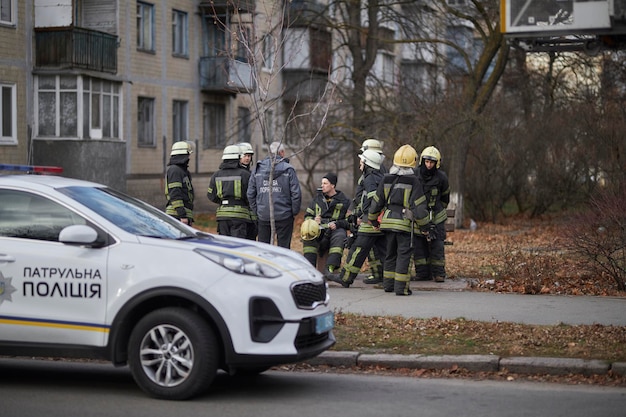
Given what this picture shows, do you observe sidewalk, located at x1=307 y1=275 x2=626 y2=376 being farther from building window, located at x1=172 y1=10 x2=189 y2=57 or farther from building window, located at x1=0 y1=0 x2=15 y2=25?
building window, located at x1=172 y1=10 x2=189 y2=57

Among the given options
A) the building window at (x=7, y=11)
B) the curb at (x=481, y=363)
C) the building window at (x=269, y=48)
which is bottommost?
the curb at (x=481, y=363)

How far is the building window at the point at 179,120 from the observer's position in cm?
4039

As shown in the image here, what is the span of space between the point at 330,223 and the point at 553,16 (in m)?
6.12

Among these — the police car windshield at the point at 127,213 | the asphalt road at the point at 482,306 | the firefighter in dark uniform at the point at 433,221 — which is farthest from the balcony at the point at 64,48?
the police car windshield at the point at 127,213

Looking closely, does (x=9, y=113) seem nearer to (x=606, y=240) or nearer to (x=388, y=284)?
(x=388, y=284)

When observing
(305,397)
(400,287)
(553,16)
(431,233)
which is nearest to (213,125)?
(431,233)

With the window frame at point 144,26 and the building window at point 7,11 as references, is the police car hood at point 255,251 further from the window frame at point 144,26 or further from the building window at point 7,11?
the window frame at point 144,26

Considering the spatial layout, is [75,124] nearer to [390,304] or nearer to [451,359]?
[390,304]

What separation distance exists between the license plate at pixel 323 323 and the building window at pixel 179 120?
3237 centimetres

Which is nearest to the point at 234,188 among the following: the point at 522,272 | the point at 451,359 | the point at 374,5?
the point at 522,272

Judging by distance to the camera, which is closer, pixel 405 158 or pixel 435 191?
pixel 405 158

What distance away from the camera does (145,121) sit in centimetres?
3809

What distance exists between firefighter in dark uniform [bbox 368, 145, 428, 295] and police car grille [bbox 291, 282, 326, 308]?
16.8 ft

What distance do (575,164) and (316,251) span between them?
17787 millimetres
